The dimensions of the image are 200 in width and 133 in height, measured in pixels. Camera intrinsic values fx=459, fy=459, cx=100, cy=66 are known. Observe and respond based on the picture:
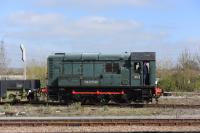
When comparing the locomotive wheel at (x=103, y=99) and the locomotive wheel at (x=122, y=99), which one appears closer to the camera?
the locomotive wheel at (x=122, y=99)

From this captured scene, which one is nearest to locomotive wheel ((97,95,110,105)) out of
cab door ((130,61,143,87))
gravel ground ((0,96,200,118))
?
cab door ((130,61,143,87))

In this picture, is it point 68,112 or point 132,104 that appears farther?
point 132,104

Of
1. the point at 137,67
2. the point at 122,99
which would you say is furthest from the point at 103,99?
the point at 137,67

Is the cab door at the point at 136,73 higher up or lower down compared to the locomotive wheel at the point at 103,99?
higher up

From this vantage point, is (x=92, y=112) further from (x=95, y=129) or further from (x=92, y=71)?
(x=95, y=129)

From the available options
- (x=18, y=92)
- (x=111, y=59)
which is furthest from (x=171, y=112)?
(x=18, y=92)

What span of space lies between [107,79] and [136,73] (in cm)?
186

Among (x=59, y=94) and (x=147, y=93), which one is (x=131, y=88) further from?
(x=59, y=94)

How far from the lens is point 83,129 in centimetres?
1734

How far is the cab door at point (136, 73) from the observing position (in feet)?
94.0

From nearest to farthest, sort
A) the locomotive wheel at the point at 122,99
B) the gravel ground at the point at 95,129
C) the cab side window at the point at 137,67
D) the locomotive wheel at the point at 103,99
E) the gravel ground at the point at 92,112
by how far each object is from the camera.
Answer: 1. the gravel ground at the point at 95,129
2. the gravel ground at the point at 92,112
3. the locomotive wheel at the point at 122,99
4. the locomotive wheel at the point at 103,99
5. the cab side window at the point at 137,67

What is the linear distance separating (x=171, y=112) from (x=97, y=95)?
6214 millimetres

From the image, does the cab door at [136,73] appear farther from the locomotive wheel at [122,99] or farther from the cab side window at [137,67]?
the locomotive wheel at [122,99]

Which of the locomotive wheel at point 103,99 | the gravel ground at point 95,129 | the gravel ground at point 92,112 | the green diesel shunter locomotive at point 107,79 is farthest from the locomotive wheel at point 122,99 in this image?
the gravel ground at point 95,129
